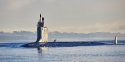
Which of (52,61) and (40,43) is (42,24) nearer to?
(40,43)

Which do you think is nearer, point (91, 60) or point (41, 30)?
point (91, 60)

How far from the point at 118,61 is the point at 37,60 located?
18.1 ft

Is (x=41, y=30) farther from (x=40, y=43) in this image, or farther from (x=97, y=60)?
(x=97, y=60)

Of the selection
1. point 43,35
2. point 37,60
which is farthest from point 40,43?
point 37,60

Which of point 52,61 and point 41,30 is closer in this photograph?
point 52,61

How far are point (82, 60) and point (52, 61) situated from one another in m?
1.82

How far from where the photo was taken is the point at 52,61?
33.4 metres

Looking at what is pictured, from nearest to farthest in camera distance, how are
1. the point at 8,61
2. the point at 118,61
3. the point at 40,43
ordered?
the point at 118,61
the point at 8,61
the point at 40,43

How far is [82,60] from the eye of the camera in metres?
33.2

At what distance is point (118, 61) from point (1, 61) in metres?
7.34

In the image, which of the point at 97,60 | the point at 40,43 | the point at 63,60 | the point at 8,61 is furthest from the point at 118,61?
the point at 40,43

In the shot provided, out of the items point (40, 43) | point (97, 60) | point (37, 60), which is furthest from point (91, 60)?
point (40, 43)

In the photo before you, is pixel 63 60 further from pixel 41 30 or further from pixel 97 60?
pixel 41 30

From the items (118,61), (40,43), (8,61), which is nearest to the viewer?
(118,61)
